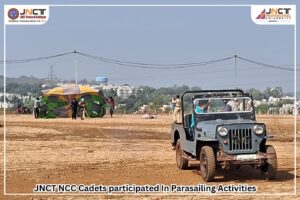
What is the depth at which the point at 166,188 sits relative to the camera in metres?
10.9

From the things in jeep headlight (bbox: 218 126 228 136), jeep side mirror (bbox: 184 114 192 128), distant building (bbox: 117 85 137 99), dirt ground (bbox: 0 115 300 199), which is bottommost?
dirt ground (bbox: 0 115 300 199)

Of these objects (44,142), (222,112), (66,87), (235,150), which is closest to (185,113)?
(222,112)

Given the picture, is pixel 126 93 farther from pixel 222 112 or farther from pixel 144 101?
pixel 222 112

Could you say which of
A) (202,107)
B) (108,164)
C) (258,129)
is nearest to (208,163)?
(258,129)

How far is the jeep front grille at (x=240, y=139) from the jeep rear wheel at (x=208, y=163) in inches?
18.1

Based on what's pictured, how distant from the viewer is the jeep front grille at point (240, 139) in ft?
37.2

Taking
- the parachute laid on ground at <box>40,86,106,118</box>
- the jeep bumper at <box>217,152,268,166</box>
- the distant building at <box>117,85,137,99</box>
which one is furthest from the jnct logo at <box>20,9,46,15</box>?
the distant building at <box>117,85,137,99</box>

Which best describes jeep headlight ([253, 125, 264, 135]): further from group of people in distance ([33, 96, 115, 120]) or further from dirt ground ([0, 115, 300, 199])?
group of people in distance ([33, 96, 115, 120])

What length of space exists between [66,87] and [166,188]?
109 ft

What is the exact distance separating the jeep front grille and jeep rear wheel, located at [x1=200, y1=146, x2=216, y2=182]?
461mm

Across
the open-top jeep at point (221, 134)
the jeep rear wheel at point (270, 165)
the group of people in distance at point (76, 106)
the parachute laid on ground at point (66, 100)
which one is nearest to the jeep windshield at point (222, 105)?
the open-top jeep at point (221, 134)

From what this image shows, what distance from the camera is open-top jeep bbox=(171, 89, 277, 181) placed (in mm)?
11344

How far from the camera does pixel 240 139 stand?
1137 cm

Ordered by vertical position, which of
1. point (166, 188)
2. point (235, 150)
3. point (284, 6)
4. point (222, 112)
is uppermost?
point (284, 6)
